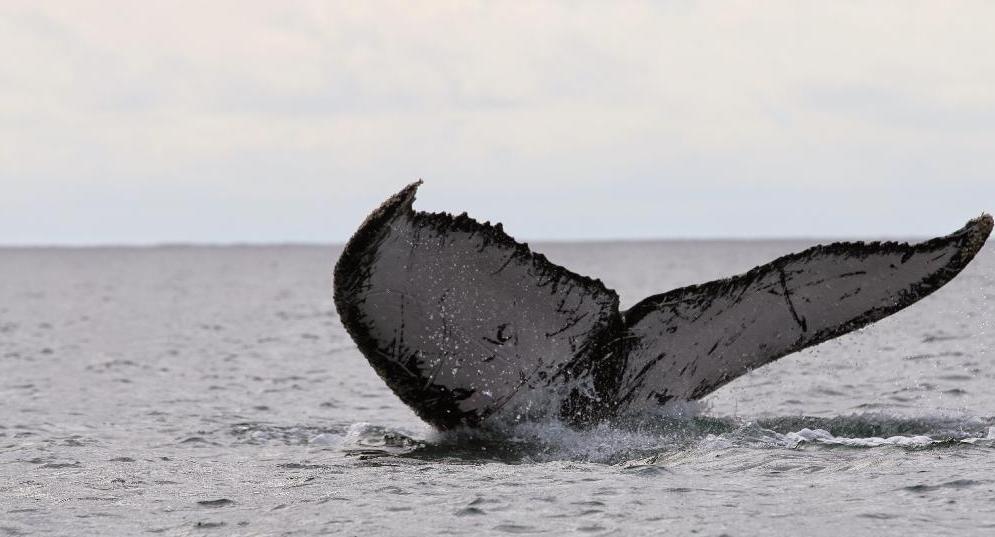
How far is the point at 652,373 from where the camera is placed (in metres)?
7.60

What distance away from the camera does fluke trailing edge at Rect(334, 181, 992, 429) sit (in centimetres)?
692

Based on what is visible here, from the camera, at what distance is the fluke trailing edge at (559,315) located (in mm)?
6918

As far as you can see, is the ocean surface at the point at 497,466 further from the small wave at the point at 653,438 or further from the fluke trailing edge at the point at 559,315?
the fluke trailing edge at the point at 559,315

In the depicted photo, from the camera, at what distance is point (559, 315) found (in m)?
7.39

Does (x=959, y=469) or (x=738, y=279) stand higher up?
(x=738, y=279)

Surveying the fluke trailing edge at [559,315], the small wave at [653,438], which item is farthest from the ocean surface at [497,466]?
the fluke trailing edge at [559,315]

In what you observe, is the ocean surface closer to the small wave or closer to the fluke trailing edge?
the small wave

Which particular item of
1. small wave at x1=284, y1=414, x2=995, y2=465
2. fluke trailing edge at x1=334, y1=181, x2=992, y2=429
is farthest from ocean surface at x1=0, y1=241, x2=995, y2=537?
fluke trailing edge at x1=334, y1=181, x2=992, y2=429

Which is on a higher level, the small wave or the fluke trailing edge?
the fluke trailing edge

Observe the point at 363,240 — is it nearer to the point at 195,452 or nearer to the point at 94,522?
the point at 94,522

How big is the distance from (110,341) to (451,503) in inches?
793

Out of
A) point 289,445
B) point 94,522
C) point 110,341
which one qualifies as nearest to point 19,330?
point 110,341

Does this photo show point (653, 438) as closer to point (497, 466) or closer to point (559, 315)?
point (497, 466)

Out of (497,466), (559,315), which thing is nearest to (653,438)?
(497,466)
